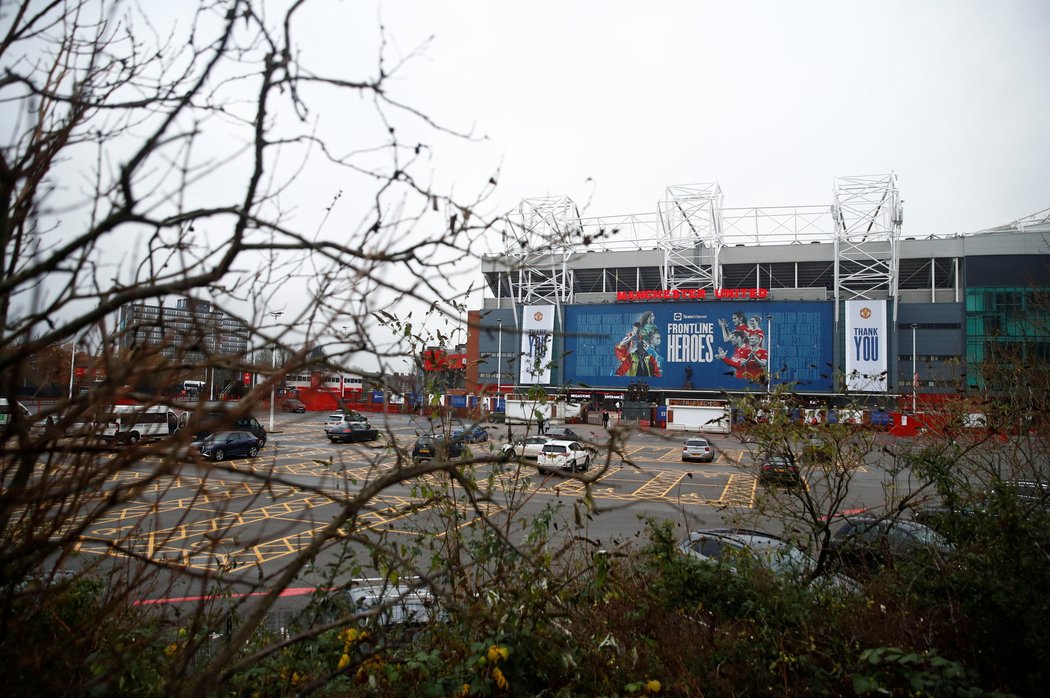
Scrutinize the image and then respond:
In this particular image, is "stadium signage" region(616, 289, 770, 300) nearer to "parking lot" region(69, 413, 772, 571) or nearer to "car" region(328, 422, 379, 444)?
"parking lot" region(69, 413, 772, 571)

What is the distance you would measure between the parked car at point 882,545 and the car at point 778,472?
2.29 feet

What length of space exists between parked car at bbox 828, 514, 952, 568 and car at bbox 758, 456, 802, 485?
2.29ft

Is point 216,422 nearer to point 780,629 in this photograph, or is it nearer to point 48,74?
point 48,74

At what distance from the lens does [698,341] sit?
46.6 metres

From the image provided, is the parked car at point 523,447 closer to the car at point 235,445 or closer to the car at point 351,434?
the car at point 351,434

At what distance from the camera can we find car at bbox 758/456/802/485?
5.73 meters

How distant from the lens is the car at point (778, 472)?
18.8 ft

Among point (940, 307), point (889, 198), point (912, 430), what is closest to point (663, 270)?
point (889, 198)

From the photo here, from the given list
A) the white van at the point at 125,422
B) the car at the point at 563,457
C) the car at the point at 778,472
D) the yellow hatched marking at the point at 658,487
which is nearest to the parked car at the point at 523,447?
the white van at the point at 125,422

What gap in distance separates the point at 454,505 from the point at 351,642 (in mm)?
1181

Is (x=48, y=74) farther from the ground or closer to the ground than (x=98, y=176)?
farther from the ground

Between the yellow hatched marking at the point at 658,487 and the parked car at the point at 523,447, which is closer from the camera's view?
the parked car at the point at 523,447

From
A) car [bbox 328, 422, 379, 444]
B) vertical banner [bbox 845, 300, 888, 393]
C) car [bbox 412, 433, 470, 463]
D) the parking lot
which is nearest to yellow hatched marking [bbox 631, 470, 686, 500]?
the parking lot

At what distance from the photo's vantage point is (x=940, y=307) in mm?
44281
